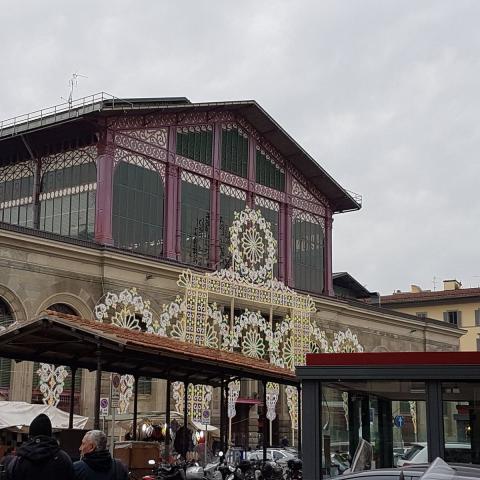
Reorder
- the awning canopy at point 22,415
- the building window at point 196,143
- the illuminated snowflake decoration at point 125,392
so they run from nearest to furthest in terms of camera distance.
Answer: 1. the awning canopy at point 22,415
2. the illuminated snowflake decoration at point 125,392
3. the building window at point 196,143

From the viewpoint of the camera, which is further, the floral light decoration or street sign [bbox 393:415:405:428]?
the floral light decoration

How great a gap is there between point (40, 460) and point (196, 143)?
35.6m

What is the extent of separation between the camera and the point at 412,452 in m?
13.2

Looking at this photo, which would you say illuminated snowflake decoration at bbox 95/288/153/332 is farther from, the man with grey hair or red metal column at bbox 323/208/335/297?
the man with grey hair

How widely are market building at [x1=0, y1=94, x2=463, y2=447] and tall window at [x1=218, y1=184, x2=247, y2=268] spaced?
61 millimetres

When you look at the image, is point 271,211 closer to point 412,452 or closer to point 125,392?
point 125,392

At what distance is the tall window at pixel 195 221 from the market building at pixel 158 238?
7 centimetres

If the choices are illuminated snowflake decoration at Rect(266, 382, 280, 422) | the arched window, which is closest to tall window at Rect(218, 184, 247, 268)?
illuminated snowflake decoration at Rect(266, 382, 280, 422)

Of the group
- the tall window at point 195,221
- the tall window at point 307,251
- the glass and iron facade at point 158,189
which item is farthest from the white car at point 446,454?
the tall window at point 307,251

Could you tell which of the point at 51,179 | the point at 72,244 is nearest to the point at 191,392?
the point at 72,244

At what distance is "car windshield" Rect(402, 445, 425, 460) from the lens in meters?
13.1

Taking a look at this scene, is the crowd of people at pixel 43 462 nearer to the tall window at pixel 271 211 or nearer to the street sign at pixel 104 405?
the street sign at pixel 104 405

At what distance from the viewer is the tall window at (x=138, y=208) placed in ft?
124

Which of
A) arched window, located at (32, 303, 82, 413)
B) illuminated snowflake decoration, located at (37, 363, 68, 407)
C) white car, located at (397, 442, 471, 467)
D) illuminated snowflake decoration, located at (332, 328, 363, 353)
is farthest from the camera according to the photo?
illuminated snowflake decoration, located at (332, 328, 363, 353)
